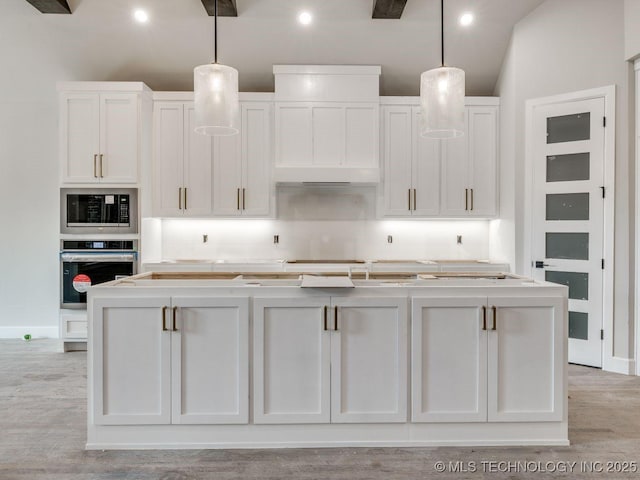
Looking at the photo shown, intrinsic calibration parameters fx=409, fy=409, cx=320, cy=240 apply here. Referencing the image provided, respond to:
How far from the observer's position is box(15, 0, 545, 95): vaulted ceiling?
402 centimetres

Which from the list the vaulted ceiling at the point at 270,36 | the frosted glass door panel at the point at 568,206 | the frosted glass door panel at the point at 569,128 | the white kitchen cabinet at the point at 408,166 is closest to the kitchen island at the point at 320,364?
the frosted glass door panel at the point at 568,206

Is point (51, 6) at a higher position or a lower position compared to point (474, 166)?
higher

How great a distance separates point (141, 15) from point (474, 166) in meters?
3.79

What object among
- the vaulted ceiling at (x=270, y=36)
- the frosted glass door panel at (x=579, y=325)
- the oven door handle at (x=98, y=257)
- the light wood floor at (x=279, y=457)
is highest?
the vaulted ceiling at (x=270, y=36)

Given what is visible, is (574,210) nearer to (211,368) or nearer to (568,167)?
(568,167)

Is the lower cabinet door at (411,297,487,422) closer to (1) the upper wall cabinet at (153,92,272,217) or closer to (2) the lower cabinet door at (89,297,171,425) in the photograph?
(2) the lower cabinet door at (89,297,171,425)

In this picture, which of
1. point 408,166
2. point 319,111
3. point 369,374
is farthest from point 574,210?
point 369,374

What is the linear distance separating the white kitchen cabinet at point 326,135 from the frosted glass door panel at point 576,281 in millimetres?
2101

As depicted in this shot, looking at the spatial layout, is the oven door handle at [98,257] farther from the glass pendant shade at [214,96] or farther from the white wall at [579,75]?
the white wall at [579,75]

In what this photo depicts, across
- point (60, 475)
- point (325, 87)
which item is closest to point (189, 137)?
point (325, 87)

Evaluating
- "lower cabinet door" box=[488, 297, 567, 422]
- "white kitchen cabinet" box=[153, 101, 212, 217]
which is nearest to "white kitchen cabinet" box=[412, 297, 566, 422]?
"lower cabinet door" box=[488, 297, 567, 422]

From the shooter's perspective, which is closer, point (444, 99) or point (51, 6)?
point (444, 99)

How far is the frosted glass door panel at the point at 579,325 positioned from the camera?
3.77 metres

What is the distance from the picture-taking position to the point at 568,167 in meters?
3.87
